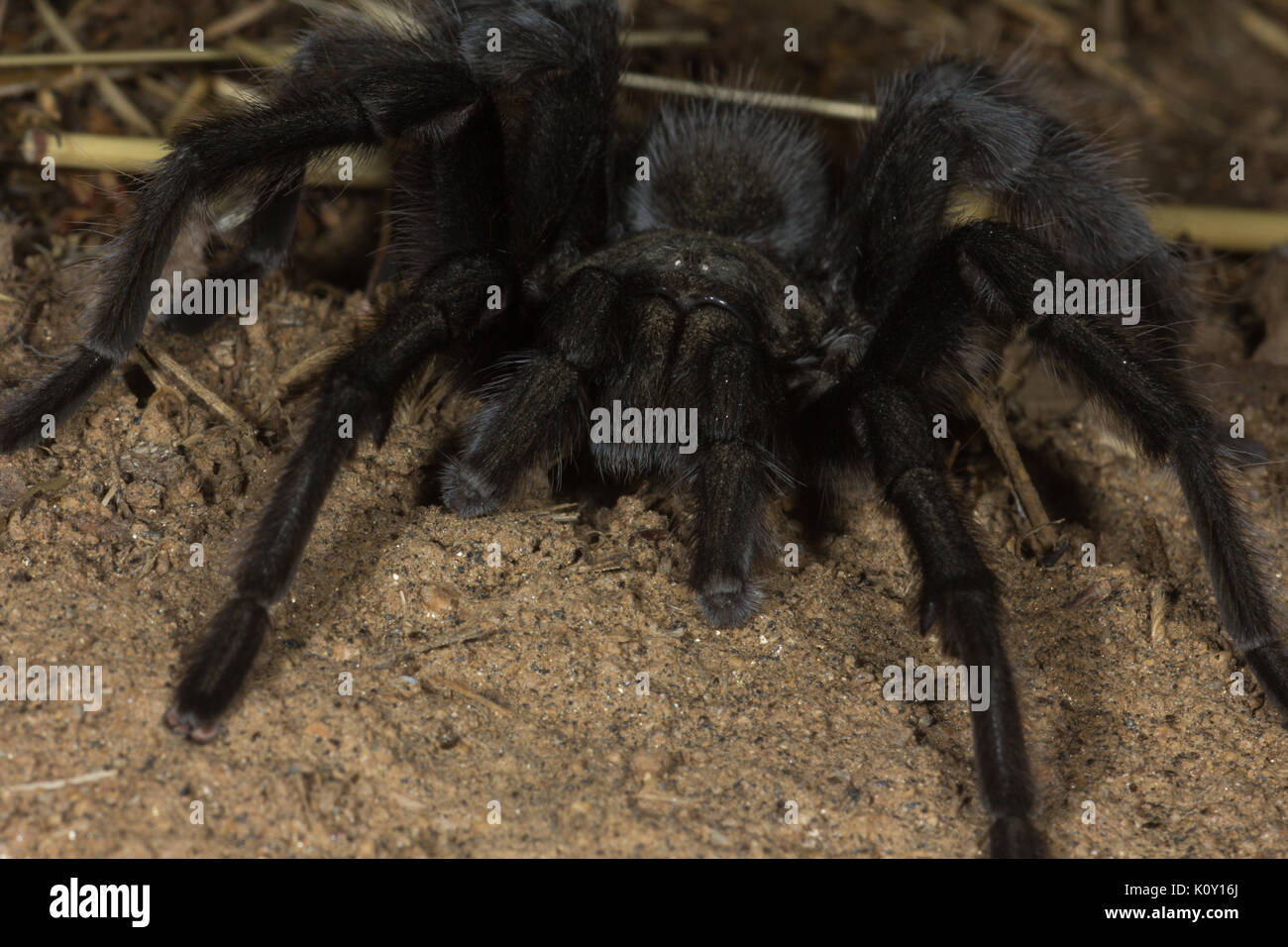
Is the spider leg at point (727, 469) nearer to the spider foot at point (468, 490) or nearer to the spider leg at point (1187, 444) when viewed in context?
the spider foot at point (468, 490)

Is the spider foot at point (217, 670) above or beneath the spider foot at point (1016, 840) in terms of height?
above

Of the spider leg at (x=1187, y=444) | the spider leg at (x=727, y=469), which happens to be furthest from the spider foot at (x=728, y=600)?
the spider leg at (x=1187, y=444)

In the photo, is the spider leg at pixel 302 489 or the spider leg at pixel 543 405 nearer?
the spider leg at pixel 302 489

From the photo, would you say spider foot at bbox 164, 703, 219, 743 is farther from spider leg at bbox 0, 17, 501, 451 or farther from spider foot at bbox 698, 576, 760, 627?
spider foot at bbox 698, 576, 760, 627

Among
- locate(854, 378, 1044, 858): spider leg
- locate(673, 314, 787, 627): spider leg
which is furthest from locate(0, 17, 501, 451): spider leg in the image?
locate(854, 378, 1044, 858): spider leg

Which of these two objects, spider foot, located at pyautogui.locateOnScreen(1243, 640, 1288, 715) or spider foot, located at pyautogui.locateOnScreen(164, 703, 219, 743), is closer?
spider foot, located at pyautogui.locateOnScreen(164, 703, 219, 743)

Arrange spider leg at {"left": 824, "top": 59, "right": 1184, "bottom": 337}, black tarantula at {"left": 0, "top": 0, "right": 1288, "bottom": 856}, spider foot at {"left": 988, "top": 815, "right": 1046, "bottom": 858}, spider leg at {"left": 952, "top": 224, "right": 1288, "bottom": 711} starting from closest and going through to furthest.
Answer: spider foot at {"left": 988, "top": 815, "right": 1046, "bottom": 858}
black tarantula at {"left": 0, "top": 0, "right": 1288, "bottom": 856}
spider leg at {"left": 952, "top": 224, "right": 1288, "bottom": 711}
spider leg at {"left": 824, "top": 59, "right": 1184, "bottom": 337}

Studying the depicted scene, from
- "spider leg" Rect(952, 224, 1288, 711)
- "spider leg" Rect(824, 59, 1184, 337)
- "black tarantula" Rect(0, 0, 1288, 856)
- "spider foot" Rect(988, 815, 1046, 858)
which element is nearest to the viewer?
"spider foot" Rect(988, 815, 1046, 858)
